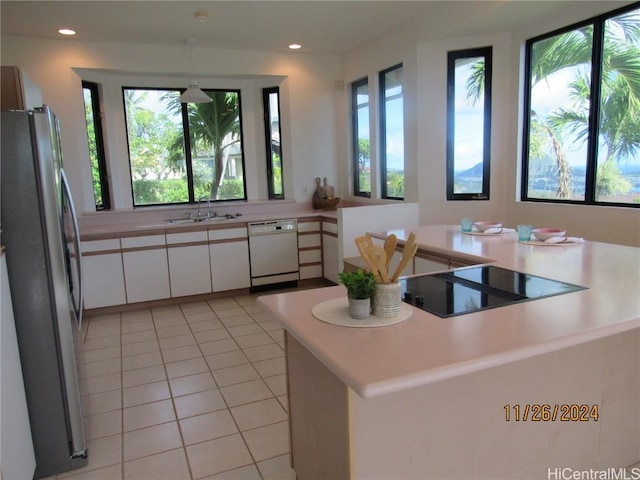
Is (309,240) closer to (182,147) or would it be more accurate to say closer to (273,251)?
(273,251)

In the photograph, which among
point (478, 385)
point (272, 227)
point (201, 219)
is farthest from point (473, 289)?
point (201, 219)

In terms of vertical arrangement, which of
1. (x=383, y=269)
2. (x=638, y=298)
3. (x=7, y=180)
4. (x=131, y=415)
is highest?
(x=7, y=180)

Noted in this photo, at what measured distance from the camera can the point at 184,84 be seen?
5.24 m

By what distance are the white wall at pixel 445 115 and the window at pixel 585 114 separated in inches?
4.0

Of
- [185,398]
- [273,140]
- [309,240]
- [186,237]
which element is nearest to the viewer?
[185,398]

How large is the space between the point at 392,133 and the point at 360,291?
3846mm

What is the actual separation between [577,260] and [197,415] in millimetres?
2167

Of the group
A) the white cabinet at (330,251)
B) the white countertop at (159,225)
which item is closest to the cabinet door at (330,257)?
the white cabinet at (330,251)

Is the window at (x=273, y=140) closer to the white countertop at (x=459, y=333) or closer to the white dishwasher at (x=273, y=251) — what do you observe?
the white dishwasher at (x=273, y=251)

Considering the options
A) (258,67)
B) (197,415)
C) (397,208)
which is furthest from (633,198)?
(258,67)

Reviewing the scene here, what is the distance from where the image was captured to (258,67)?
520cm

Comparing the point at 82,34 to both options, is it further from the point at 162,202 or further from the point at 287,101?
the point at 287,101

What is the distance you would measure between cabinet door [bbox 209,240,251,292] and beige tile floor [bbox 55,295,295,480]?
0.62m

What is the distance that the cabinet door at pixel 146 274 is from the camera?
445cm
